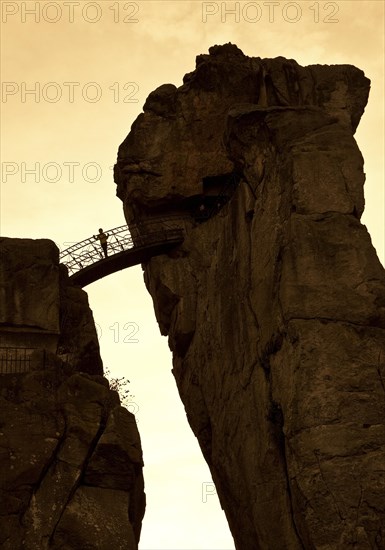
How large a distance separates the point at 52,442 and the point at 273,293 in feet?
27.2

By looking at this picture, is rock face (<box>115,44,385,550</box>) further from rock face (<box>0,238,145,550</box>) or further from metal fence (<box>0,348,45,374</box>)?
metal fence (<box>0,348,45,374</box>)

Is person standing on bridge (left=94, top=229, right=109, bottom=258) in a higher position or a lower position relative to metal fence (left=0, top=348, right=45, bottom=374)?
higher

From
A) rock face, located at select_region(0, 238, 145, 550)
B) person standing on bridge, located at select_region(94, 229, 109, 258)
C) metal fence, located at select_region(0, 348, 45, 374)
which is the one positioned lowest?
rock face, located at select_region(0, 238, 145, 550)

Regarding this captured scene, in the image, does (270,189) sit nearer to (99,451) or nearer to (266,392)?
(266,392)

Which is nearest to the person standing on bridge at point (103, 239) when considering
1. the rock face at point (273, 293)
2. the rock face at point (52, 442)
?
the rock face at point (273, 293)

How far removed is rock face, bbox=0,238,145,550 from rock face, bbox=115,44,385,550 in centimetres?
450

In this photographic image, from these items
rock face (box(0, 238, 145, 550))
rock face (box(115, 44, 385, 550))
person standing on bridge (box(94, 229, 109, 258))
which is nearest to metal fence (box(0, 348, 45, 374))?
rock face (box(0, 238, 145, 550))

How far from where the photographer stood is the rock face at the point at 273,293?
3400cm

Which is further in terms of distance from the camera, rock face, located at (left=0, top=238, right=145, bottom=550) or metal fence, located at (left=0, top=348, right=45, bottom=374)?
metal fence, located at (left=0, top=348, right=45, bottom=374)

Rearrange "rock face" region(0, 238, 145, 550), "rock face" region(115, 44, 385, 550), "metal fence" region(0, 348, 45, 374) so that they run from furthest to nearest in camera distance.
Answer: "metal fence" region(0, 348, 45, 374), "rock face" region(115, 44, 385, 550), "rock face" region(0, 238, 145, 550)

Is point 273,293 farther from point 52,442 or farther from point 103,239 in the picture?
point 103,239

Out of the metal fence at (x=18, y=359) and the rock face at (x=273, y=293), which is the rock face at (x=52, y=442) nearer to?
the metal fence at (x=18, y=359)

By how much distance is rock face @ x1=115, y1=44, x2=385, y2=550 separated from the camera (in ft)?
112

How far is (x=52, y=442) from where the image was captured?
34.7 metres
